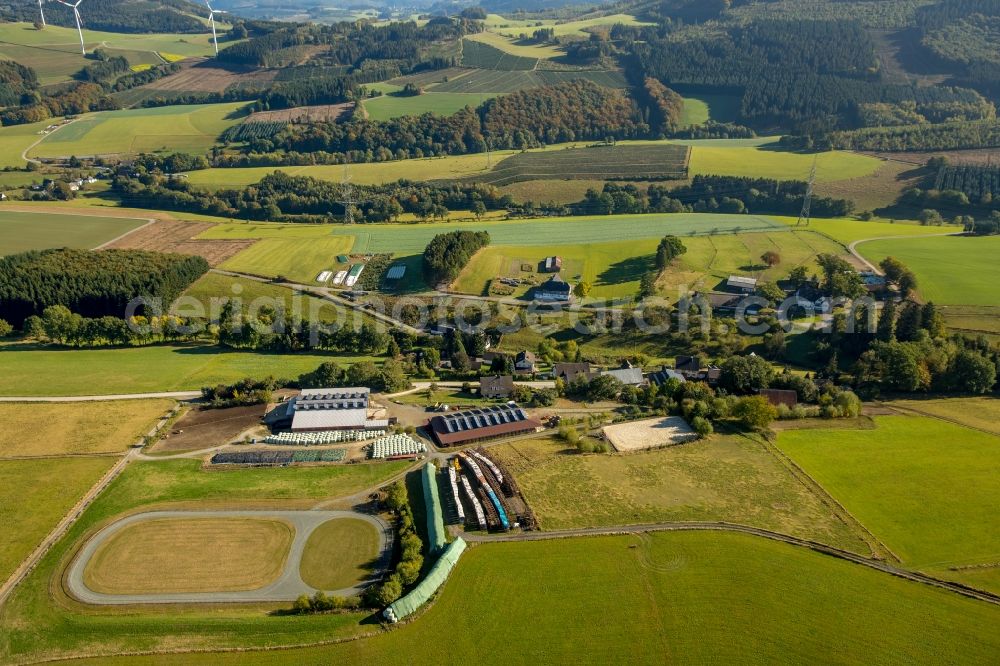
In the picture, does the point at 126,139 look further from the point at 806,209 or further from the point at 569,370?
the point at 806,209

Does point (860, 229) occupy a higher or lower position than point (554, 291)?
higher

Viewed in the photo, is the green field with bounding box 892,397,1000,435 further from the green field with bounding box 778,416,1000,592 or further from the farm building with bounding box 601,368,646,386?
the farm building with bounding box 601,368,646,386

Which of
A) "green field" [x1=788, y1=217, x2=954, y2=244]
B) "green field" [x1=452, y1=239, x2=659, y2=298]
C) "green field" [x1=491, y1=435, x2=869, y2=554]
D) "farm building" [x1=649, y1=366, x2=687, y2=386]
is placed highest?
"green field" [x1=788, y1=217, x2=954, y2=244]

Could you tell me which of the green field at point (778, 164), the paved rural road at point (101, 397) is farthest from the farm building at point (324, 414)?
the green field at point (778, 164)

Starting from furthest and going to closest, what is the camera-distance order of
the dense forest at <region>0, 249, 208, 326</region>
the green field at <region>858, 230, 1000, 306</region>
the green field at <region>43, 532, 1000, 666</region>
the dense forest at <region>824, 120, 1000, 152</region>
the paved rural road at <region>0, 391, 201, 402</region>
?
1. the dense forest at <region>824, 120, 1000, 152</region>
2. the dense forest at <region>0, 249, 208, 326</region>
3. the green field at <region>858, 230, 1000, 306</region>
4. the paved rural road at <region>0, 391, 201, 402</region>
5. the green field at <region>43, 532, 1000, 666</region>

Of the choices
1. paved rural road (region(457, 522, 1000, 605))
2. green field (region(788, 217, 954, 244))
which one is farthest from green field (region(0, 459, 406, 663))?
green field (region(788, 217, 954, 244))

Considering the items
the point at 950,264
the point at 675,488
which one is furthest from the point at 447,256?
the point at 950,264
